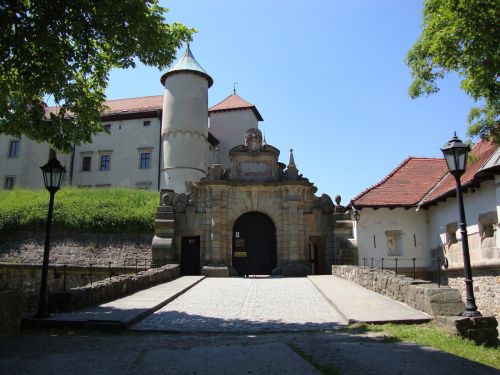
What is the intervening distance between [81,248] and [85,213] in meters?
2.41

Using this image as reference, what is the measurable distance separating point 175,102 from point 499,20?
1152 inches

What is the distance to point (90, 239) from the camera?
→ 25078 millimetres

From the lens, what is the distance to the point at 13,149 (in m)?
42.3

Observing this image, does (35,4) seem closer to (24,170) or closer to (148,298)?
(148,298)

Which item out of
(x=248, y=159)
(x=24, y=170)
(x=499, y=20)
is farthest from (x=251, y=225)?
(x=24, y=170)

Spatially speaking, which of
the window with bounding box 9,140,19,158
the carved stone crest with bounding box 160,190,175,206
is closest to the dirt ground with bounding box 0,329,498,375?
the carved stone crest with bounding box 160,190,175,206

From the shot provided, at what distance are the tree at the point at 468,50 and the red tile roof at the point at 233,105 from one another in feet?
101

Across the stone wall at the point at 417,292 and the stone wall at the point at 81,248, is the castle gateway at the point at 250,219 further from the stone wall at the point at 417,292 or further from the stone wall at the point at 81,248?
the stone wall at the point at 417,292

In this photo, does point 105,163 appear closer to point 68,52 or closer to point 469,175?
point 469,175

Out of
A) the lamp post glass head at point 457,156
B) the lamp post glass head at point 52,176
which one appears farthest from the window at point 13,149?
the lamp post glass head at point 457,156

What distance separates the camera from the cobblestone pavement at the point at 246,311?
29.1 feet

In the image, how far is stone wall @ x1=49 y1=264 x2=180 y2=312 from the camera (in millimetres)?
9602

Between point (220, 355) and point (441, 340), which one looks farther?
point (441, 340)

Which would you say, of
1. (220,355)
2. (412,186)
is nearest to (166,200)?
(412,186)
